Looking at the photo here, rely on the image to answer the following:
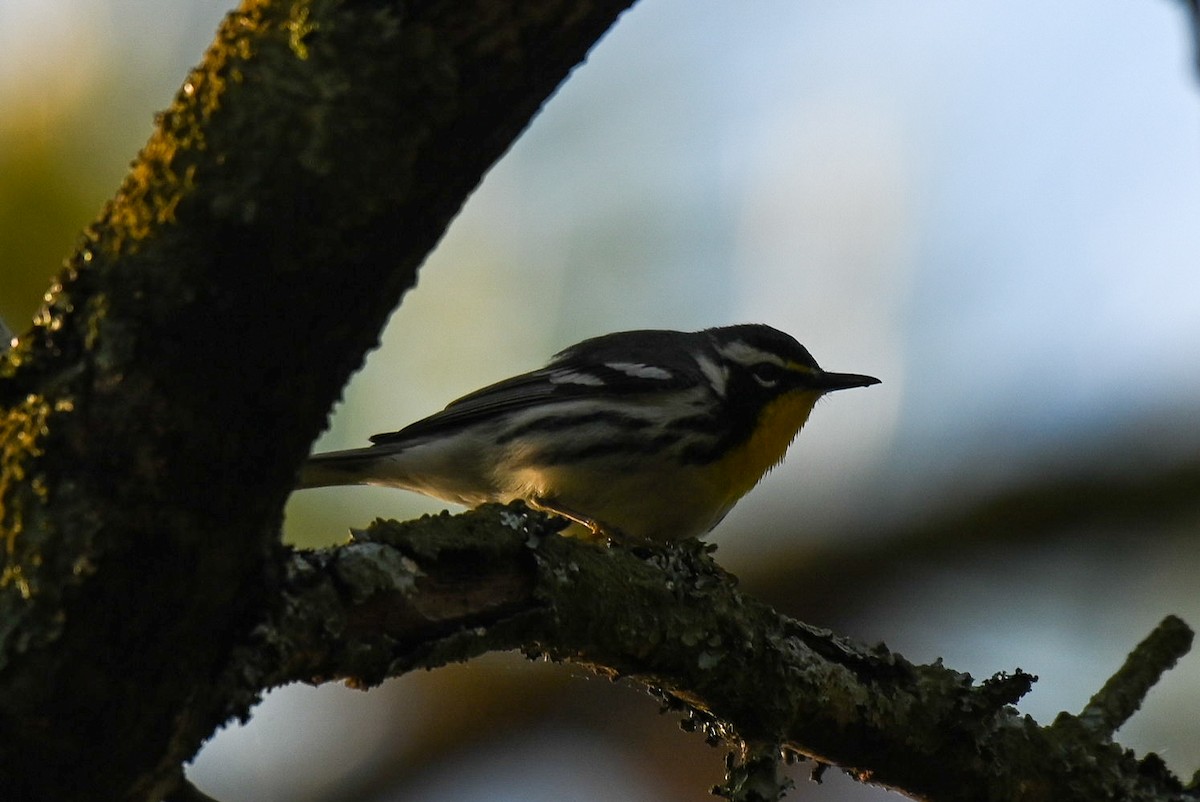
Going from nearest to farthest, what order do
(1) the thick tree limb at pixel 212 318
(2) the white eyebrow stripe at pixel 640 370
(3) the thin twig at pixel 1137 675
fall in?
(1) the thick tree limb at pixel 212 318, (3) the thin twig at pixel 1137 675, (2) the white eyebrow stripe at pixel 640 370

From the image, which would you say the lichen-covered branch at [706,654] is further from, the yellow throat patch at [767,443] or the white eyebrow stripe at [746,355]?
the white eyebrow stripe at [746,355]

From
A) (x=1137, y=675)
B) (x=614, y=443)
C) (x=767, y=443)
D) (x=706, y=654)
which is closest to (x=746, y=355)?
(x=767, y=443)

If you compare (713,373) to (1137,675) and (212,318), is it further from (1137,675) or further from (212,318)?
(212,318)

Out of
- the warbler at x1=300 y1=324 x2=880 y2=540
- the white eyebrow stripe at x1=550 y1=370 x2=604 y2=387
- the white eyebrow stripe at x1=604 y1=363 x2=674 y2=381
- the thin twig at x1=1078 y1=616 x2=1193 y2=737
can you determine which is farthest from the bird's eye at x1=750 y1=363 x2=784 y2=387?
the thin twig at x1=1078 y1=616 x2=1193 y2=737

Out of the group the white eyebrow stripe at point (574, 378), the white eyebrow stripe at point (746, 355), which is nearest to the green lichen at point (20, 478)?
the white eyebrow stripe at point (574, 378)

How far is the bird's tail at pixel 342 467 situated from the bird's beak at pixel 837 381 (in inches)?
82.9

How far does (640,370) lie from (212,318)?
421 cm

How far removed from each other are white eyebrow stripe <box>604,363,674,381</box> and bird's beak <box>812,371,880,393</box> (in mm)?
766

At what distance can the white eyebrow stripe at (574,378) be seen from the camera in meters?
6.16

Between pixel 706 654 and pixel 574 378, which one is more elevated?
pixel 574 378

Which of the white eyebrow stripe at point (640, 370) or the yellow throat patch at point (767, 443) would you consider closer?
the yellow throat patch at point (767, 443)

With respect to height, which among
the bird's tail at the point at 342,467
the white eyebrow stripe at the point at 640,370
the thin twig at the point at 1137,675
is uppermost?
the white eyebrow stripe at the point at 640,370

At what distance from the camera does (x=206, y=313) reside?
6.61 ft

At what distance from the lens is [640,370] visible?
242 inches
